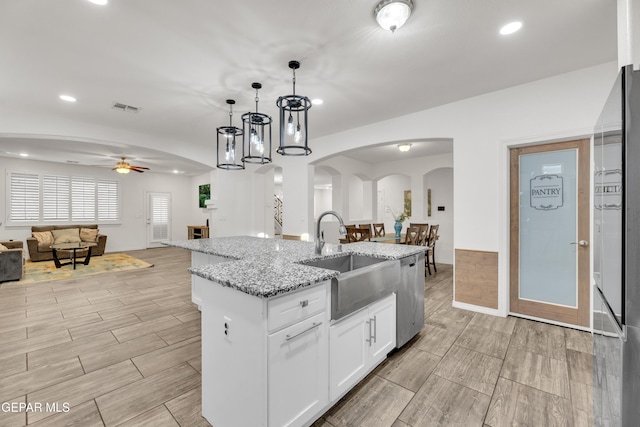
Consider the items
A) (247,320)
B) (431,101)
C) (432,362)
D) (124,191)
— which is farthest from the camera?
(124,191)

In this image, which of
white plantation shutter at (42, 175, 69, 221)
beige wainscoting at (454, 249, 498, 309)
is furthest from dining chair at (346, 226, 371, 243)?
white plantation shutter at (42, 175, 69, 221)

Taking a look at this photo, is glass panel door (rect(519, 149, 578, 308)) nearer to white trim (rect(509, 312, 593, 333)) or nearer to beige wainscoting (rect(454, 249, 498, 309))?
white trim (rect(509, 312, 593, 333))

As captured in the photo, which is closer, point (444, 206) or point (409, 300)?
point (409, 300)

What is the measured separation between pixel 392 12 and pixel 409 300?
2287 mm

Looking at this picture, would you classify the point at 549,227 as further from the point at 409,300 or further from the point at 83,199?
the point at 83,199

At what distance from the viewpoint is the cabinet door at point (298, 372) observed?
137cm

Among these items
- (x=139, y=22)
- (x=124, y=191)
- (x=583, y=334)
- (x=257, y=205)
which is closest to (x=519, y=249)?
(x=583, y=334)

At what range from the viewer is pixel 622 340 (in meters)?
1.13

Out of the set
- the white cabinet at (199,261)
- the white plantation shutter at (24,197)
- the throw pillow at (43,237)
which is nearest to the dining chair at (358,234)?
the white cabinet at (199,261)

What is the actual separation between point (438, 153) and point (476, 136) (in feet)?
10.3

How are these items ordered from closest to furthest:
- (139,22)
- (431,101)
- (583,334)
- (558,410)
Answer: (558,410) < (139,22) < (583,334) < (431,101)

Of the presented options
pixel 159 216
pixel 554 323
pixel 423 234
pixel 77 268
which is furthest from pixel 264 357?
pixel 159 216

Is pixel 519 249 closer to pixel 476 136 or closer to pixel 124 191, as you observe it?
pixel 476 136

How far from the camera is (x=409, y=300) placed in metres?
2.56
